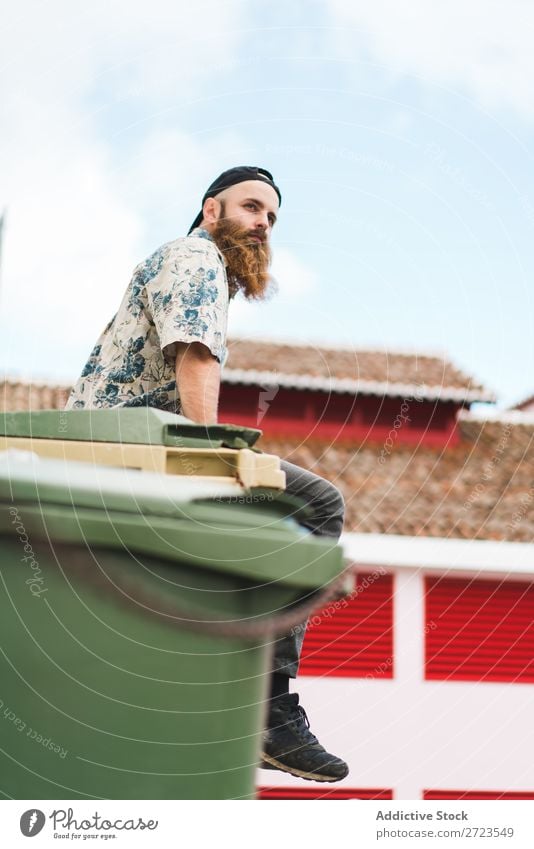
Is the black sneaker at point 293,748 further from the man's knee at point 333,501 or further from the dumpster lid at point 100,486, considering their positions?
the dumpster lid at point 100,486

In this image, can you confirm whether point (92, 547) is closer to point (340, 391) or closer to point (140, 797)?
point (140, 797)

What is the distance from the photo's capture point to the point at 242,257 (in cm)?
237

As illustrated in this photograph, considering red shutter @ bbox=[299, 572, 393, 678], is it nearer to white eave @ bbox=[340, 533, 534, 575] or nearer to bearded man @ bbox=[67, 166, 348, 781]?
white eave @ bbox=[340, 533, 534, 575]

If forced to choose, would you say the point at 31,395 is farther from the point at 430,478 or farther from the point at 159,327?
the point at 159,327

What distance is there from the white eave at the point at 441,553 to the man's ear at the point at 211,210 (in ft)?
18.9

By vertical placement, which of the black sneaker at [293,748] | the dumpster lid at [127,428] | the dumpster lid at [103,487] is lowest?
the black sneaker at [293,748]

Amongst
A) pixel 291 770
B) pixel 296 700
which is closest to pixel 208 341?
pixel 296 700

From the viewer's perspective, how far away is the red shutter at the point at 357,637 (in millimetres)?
8547

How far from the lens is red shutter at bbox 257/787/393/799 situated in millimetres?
7656

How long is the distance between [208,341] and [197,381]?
0.08 metres

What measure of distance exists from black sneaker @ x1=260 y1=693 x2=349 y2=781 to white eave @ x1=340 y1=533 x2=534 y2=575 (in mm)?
5666

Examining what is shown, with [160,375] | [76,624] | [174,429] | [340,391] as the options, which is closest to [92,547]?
[76,624]
